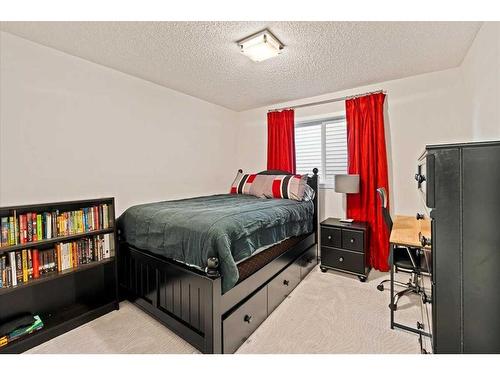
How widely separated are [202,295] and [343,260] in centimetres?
189

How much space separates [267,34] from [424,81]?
2.03 meters

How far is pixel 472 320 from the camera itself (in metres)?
1.14

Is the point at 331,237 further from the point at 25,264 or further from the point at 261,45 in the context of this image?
the point at 25,264

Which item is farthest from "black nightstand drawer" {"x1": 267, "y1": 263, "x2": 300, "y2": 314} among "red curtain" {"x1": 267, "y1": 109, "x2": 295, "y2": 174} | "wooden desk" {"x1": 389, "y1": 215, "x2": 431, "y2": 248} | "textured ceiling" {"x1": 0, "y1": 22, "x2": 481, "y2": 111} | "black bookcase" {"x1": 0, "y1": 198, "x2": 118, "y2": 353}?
"textured ceiling" {"x1": 0, "y1": 22, "x2": 481, "y2": 111}

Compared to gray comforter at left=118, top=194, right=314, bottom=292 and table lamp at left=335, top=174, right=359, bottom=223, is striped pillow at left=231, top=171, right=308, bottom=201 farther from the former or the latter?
gray comforter at left=118, top=194, right=314, bottom=292

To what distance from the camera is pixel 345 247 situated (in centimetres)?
280

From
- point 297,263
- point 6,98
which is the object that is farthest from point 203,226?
point 6,98

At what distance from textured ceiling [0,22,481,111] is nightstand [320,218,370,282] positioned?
1733 mm

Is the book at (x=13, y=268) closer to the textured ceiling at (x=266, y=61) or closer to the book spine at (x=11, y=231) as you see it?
the book spine at (x=11, y=231)

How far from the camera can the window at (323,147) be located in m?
3.31

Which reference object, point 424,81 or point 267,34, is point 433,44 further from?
point 267,34

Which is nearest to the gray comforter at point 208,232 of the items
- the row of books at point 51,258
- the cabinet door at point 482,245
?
the row of books at point 51,258

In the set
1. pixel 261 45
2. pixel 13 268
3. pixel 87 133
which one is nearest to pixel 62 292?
pixel 13 268

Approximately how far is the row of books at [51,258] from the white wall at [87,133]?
1.38 ft
